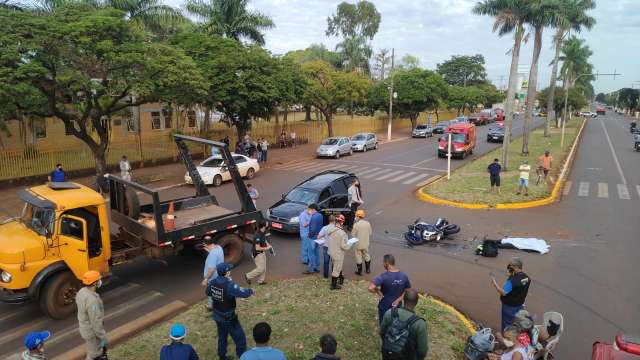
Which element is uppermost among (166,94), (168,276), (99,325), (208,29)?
(208,29)

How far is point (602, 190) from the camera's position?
19.2m

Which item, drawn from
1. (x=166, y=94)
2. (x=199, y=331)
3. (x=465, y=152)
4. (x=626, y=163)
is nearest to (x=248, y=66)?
(x=166, y=94)

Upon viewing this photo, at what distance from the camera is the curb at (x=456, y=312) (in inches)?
304

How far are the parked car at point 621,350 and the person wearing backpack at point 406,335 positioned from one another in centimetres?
205

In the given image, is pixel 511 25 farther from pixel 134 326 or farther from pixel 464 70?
pixel 464 70

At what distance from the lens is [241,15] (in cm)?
3180

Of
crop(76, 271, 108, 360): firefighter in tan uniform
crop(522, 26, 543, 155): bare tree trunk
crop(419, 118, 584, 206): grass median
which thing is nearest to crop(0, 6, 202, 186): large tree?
crop(76, 271, 108, 360): firefighter in tan uniform

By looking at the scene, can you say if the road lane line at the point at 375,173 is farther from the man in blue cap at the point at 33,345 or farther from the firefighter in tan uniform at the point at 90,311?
the man in blue cap at the point at 33,345

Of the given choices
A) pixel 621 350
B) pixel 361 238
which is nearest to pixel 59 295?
pixel 361 238

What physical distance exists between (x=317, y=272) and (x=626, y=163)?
2574 centimetres

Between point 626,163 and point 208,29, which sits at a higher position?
point 208,29

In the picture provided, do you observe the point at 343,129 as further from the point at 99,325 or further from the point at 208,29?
the point at 99,325

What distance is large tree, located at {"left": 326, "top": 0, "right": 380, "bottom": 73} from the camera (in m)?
71.8

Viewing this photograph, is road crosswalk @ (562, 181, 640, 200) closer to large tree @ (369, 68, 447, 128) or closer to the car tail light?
the car tail light
